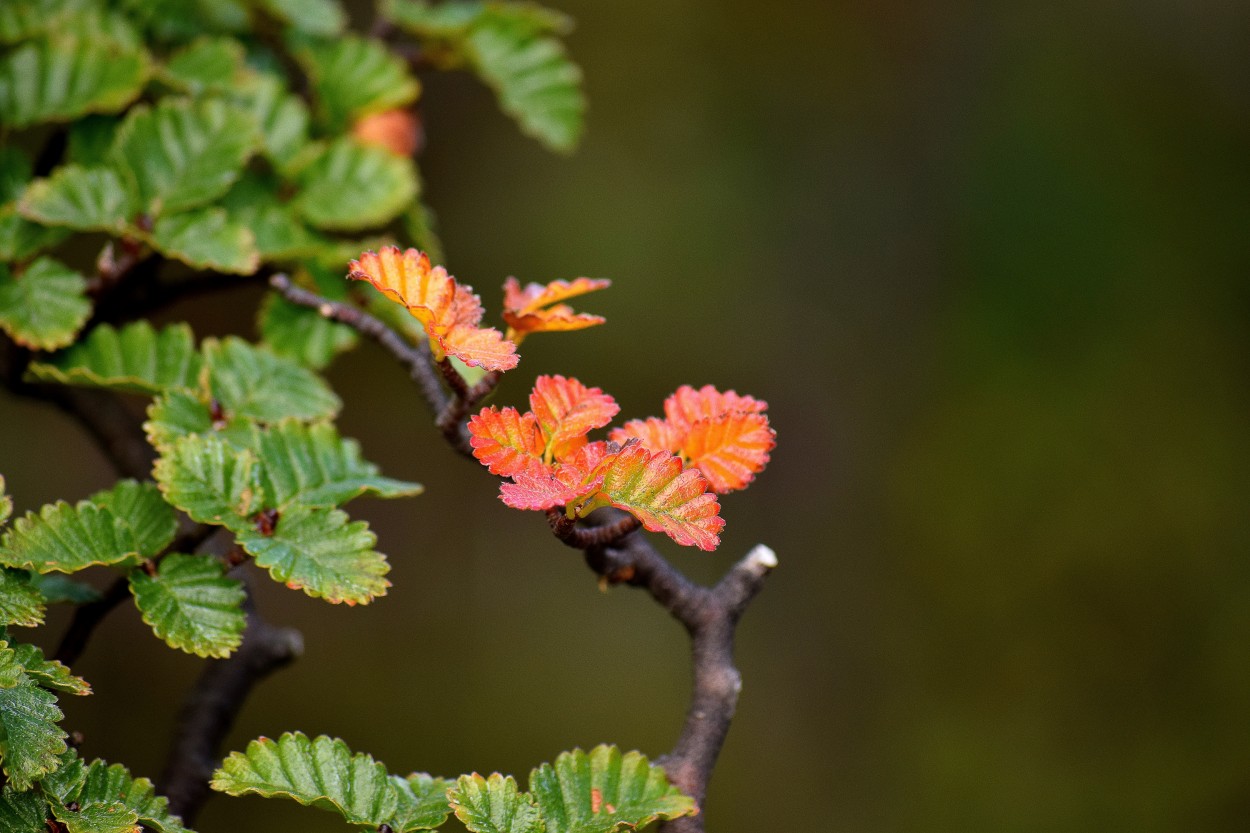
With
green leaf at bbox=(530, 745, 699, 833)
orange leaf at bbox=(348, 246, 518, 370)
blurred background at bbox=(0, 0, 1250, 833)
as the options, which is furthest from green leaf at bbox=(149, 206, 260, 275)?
blurred background at bbox=(0, 0, 1250, 833)

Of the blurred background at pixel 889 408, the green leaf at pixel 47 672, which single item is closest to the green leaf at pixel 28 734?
the green leaf at pixel 47 672

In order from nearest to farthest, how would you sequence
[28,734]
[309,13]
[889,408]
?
[28,734] < [309,13] < [889,408]

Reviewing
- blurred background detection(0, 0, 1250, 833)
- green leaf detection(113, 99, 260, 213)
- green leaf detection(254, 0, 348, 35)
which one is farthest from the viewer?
blurred background detection(0, 0, 1250, 833)

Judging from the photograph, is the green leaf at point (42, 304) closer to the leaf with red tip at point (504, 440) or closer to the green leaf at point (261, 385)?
the green leaf at point (261, 385)

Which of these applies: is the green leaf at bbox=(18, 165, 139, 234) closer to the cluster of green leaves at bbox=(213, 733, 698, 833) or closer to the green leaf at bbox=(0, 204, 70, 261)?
the green leaf at bbox=(0, 204, 70, 261)

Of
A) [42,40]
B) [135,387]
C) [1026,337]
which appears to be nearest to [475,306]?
[135,387]

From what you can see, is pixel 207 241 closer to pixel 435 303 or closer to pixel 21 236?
pixel 21 236

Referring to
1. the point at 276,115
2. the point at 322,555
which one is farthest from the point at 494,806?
the point at 276,115
